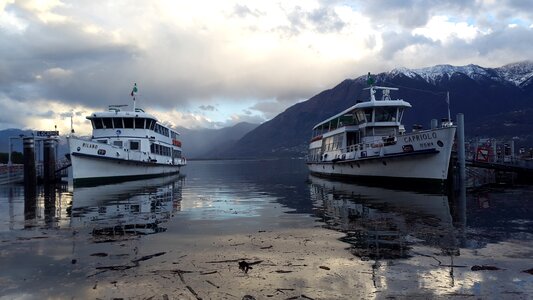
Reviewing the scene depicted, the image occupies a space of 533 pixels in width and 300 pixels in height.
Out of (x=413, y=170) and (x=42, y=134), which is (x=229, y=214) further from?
(x=42, y=134)

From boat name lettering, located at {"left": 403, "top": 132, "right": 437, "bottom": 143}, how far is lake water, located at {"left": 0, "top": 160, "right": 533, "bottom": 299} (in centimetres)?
968

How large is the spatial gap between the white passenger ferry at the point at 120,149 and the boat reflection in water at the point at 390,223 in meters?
21.5

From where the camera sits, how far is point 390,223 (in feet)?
46.5

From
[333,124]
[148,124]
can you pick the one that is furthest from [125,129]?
[333,124]

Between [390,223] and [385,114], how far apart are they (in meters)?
23.7

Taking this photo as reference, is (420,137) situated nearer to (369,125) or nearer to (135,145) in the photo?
(369,125)

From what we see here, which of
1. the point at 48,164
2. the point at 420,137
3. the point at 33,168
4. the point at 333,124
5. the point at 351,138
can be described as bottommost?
the point at 33,168

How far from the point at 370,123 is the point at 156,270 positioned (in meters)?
29.9

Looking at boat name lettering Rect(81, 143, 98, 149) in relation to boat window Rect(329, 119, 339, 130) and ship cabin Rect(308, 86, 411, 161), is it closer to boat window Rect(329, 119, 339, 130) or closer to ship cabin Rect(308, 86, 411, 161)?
ship cabin Rect(308, 86, 411, 161)

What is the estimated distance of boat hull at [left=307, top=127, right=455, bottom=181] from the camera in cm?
2725

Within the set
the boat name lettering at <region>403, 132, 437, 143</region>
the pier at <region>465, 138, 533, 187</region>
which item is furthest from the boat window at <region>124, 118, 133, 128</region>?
the pier at <region>465, 138, 533, 187</region>

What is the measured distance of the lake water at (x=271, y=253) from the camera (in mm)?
7336

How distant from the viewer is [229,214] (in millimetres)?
17719

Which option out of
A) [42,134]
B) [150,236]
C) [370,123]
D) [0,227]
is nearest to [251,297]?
[150,236]
